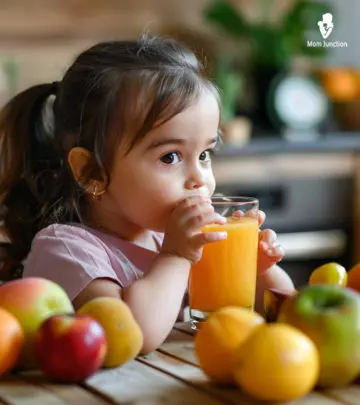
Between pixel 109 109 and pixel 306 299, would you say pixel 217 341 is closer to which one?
pixel 306 299

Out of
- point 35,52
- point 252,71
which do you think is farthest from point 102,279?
point 252,71

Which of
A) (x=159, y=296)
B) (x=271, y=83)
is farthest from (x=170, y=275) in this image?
(x=271, y=83)

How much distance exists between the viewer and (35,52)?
3670mm

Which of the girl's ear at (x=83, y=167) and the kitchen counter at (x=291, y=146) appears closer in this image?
the girl's ear at (x=83, y=167)

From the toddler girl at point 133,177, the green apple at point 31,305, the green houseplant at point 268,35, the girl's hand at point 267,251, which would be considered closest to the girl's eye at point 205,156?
the toddler girl at point 133,177

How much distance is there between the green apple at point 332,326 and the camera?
964 millimetres

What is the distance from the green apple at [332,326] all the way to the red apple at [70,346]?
210 millimetres

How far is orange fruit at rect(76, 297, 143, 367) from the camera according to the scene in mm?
1049

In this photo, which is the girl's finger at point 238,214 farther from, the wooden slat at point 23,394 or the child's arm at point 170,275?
the wooden slat at point 23,394

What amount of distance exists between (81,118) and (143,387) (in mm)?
657

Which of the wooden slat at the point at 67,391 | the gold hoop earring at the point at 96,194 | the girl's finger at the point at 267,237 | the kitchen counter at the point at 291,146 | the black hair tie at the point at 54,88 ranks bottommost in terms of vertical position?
the wooden slat at the point at 67,391

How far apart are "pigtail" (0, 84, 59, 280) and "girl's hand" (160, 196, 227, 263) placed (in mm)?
475

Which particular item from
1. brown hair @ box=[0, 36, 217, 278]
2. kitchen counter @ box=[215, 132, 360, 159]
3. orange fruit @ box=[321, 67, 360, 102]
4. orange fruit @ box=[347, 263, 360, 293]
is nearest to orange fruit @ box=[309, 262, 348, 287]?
orange fruit @ box=[347, 263, 360, 293]

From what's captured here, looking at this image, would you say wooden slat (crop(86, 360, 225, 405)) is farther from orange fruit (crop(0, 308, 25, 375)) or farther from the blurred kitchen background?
the blurred kitchen background
